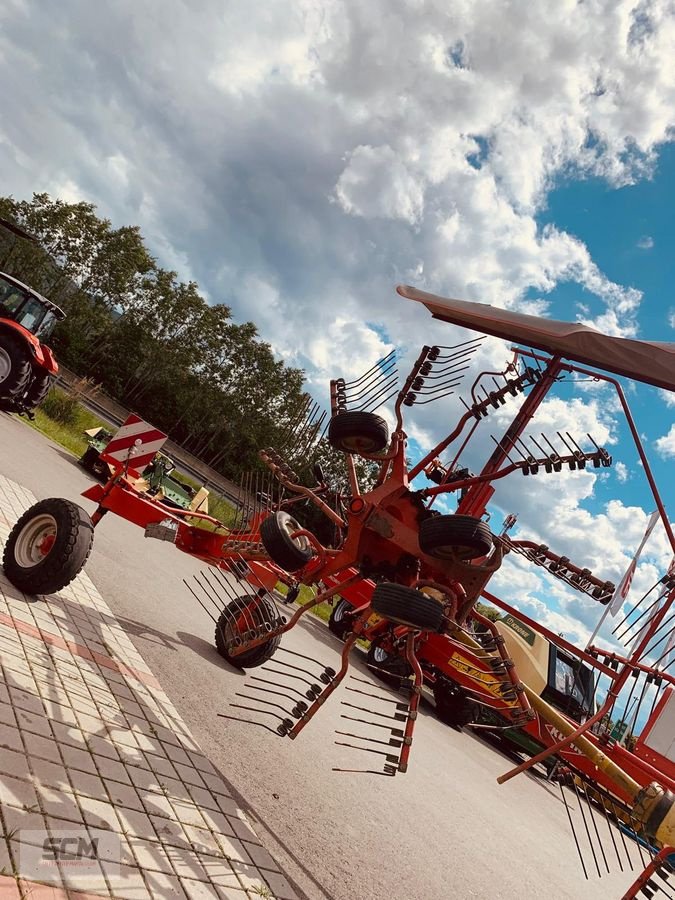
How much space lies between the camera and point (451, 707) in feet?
32.8

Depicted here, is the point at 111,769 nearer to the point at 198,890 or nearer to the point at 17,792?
the point at 17,792

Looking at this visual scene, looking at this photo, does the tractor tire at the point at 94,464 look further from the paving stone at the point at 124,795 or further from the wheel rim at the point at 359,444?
the paving stone at the point at 124,795

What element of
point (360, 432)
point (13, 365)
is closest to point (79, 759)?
point (360, 432)

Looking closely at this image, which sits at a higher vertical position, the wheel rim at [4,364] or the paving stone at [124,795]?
the wheel rim at [4,364]

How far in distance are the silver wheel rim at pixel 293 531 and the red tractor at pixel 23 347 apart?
28.6 feet

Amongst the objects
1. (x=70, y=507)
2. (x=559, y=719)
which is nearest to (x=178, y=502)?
(x=70, y=507)

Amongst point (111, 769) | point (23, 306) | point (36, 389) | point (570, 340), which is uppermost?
point (570, 340)

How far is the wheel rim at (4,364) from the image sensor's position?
403 inches

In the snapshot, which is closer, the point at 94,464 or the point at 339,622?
the point at 339,622

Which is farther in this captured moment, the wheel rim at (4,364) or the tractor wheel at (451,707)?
the wheel rim at (4,364)

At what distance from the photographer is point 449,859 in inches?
171

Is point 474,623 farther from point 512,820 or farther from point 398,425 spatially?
point 512,820

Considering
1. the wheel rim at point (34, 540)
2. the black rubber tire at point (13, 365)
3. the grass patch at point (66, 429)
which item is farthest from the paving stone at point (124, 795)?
the grass patch at point (66, 429)

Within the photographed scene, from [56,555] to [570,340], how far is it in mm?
3555
